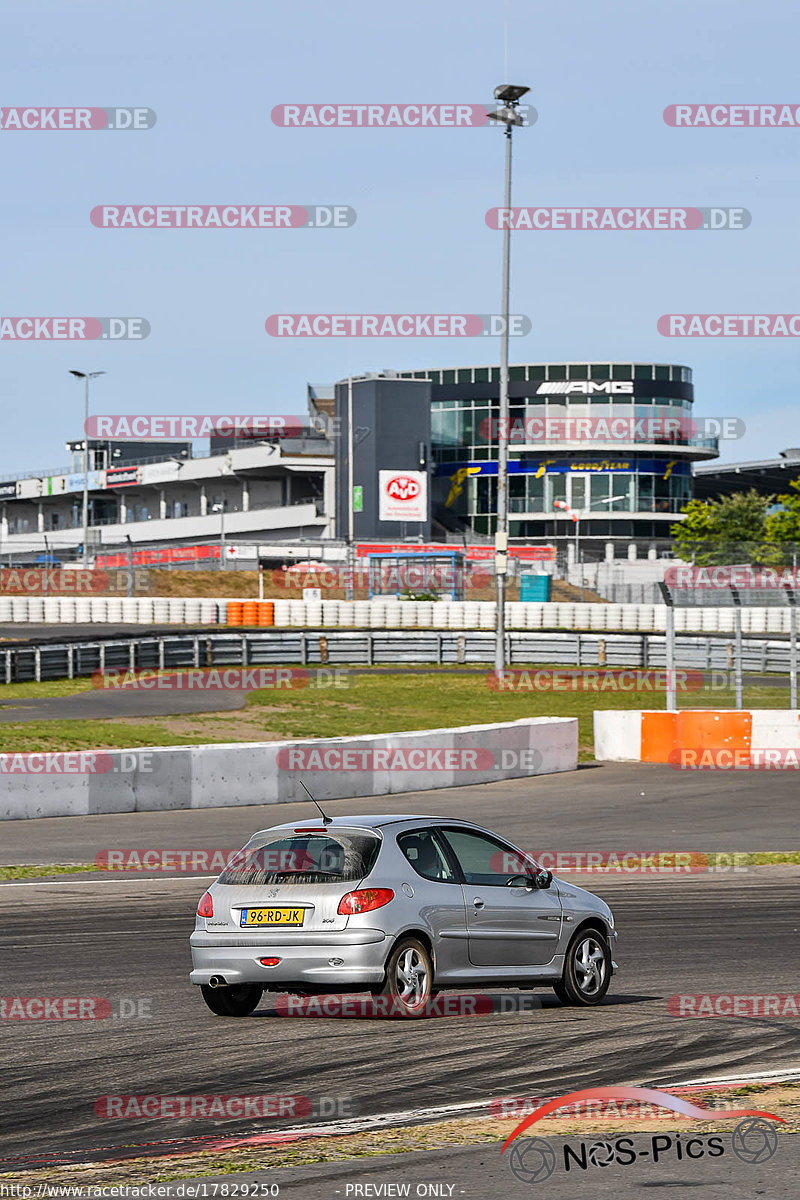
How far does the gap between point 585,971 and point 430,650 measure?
3598cm

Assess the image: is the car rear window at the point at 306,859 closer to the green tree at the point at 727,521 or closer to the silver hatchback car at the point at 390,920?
the silver hatchback car at the point at 390,920

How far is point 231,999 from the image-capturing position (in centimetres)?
907

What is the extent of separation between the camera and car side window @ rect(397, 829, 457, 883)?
912 cm

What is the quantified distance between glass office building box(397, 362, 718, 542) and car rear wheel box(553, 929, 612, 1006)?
89.0m

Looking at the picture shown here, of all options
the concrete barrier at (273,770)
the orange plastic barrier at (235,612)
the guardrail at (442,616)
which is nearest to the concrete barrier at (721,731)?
the concrete barrier at (273,770)

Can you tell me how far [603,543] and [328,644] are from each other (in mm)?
56776

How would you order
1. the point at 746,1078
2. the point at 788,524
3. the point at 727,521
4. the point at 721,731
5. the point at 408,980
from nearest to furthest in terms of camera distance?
1. the point at 746,1078
2. the point at 408,980
3. the point at 721,731
4. the point at 788,524
5. the point at 727,521

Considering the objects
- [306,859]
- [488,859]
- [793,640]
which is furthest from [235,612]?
[306,859]

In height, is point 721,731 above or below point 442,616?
below

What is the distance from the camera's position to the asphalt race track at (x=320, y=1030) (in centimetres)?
687

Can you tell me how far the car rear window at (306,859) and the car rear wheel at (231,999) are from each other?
2.11 ft

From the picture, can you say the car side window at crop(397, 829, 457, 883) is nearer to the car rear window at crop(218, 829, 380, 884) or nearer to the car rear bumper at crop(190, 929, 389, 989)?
the car rear window at crop(218, 829, 380, 884)

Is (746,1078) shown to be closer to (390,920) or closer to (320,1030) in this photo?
(390,920)

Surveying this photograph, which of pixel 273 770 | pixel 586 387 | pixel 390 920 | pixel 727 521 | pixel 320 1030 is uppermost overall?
pixel 586 387
